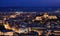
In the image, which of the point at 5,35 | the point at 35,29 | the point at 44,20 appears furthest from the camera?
the point at 44,20

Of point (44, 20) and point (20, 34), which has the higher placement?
point (44, 20)

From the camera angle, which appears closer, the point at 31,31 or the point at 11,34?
the point at 11,34

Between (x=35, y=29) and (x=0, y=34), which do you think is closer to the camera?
(x=0, y=34)

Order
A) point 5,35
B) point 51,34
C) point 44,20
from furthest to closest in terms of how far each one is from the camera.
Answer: point 44,20 < point 51,34 < point 5,35

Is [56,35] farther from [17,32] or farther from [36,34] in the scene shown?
[17,32]

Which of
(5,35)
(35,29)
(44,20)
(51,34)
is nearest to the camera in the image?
(5,35)

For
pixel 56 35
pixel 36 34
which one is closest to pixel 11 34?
pixel 36 34

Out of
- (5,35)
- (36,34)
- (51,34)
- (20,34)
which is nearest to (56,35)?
(51,34)

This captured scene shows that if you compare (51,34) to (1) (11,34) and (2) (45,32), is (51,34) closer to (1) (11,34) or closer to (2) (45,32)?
(2) (45,32)

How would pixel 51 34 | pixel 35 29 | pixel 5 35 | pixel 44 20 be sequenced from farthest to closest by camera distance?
pixel 44 20 → pixel 35 29 → pixel 51 34 → pixel 5 35
